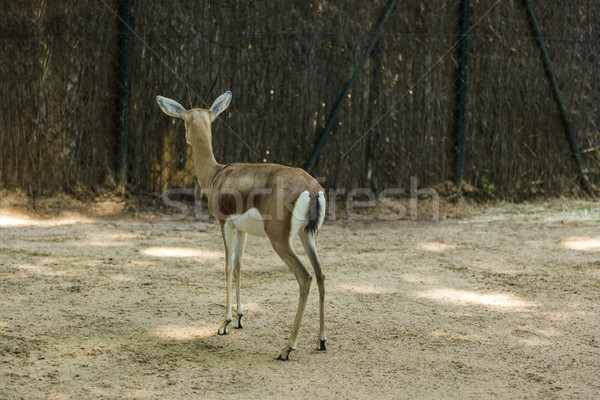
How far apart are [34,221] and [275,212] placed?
4.81 meters

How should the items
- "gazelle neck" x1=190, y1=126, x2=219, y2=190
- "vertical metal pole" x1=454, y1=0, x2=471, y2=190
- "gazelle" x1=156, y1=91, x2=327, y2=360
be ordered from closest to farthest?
"gazelle" x1=156, y1=91, x2=327, y2=360
"gazelle neck" x1=190, y1=126, x2=219, y2=190
"vertical metal pole" x1=454, y1=0, x2=471, y2=190

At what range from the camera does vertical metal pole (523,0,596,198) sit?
32.2 ft

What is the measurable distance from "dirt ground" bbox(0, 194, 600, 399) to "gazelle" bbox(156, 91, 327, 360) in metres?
0.39

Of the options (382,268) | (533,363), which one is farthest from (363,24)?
(533,363)

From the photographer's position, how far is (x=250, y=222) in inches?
172

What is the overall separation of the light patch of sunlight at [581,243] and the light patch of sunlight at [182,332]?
4441mm

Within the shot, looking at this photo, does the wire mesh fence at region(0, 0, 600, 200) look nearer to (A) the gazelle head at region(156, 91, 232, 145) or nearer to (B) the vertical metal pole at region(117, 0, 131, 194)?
(B) the vertical metal pole at region(117, 0, 131, 194)

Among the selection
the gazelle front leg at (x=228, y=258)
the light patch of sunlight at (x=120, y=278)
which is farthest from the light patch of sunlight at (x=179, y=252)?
the gazelle front leg at (x=228, y=258)

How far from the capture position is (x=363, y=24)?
9125 mm

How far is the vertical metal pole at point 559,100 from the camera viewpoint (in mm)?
9820

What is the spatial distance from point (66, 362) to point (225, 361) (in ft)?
2.93

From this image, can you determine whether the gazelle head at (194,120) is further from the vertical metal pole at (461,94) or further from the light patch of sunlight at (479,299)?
the vertical metal pole at (461,94)

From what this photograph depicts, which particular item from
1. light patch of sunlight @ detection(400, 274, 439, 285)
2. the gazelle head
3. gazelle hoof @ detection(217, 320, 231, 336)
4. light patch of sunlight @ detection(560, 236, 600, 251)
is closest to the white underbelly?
gazelle hoof @ detection(217, 320, 231, 336)

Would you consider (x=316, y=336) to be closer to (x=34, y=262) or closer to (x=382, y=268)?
(x=382, y=268)
